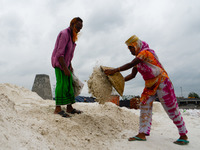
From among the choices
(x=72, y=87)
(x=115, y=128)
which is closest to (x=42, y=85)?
(x=72, y=87)

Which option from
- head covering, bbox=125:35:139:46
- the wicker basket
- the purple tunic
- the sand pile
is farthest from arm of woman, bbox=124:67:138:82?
the purple tunic

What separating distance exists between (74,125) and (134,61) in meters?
1.39

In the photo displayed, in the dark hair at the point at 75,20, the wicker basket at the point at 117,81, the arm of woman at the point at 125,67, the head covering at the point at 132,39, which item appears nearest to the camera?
the arm of woman at the point at 125,67

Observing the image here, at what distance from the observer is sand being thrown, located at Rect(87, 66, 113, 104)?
9.25ft

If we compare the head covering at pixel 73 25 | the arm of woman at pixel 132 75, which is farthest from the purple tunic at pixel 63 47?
the arm of woman at pixel 132 75

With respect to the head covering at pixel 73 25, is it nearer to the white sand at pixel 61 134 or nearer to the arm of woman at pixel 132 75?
the arm of woman at pixel 132 75

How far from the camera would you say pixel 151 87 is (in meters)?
2.69

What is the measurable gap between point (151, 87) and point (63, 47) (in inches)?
66.2

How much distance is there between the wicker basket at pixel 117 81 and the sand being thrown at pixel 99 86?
4.3 inches

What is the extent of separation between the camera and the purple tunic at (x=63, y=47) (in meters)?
2.97

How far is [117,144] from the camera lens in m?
2.48

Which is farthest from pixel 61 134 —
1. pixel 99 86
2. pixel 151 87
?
pixel 151 87

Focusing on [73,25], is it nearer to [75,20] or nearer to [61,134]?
[75,20]

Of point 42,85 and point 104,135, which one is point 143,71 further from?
point 42,85
